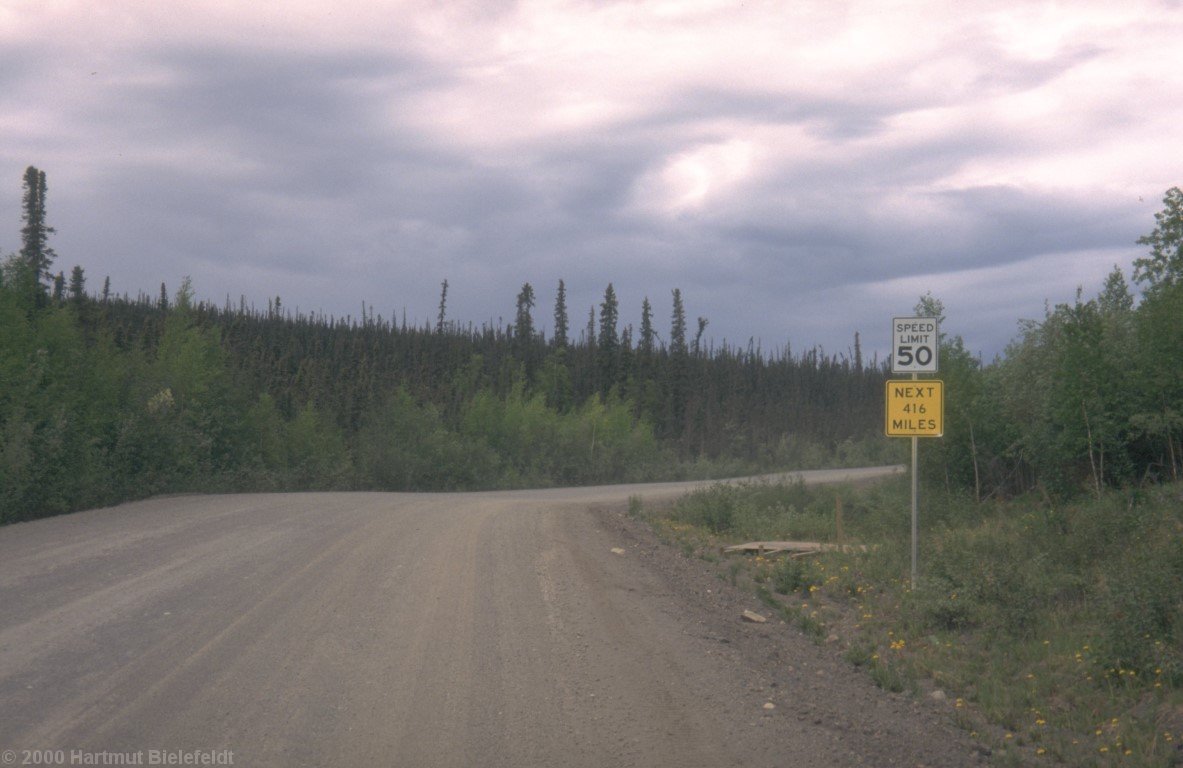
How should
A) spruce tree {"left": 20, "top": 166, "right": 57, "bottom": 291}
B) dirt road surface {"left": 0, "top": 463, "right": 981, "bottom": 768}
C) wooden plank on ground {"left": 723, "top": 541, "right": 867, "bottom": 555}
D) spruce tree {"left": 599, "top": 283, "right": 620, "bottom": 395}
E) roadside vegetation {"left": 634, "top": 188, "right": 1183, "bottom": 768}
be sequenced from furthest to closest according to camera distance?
spruce tree {"left": 599, "top": 283, "right": 620, "bottom": 395}, spruce tree {"left": 20, "top": 166, "right": 57, "bottom": 291}, wooden plank on ground {"left": 723, "top": 541, "right": 867, "bottom": 555}, roadside vegetation {"left": 634, "top": 188, "right": 1183, "bottom": 768}, dirt road surface {"left": 0, "top": 463, "right": 981, "bottom": 768}

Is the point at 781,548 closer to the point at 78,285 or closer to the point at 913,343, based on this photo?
the point at 913,343

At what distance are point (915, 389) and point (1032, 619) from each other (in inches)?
143

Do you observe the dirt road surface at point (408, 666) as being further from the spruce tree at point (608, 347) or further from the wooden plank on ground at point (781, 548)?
the spruce tree at point (608, 347)

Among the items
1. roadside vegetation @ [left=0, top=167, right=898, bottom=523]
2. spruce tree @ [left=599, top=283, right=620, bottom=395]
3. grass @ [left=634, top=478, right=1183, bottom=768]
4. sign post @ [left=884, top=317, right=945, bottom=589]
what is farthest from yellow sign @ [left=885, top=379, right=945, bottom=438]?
spruce tree @ [left=599, top=283, right=620, bottom=395]

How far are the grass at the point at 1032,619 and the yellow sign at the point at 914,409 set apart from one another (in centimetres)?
181

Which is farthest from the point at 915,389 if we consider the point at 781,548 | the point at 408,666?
the point at 408,666

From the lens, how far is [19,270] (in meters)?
21.8

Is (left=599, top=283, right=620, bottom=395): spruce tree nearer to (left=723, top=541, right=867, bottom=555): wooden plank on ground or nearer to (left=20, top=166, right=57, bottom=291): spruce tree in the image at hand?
(left=20, top=166, right=57, bottom=291): spruce tree

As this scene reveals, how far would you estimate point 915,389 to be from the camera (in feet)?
41.6

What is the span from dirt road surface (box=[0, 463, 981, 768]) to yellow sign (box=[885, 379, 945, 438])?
3306 mm

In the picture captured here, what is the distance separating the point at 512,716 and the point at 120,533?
9.99 meters

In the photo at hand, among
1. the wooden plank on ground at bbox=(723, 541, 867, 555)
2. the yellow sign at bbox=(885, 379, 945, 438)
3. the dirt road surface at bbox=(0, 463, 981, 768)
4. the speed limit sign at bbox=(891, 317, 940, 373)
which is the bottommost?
the wooden plank on ground at bbox=(723, 541, 867, 555)

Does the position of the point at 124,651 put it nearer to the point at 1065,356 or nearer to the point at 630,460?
the point at 1065,356

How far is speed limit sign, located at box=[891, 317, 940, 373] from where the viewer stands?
12.4m
